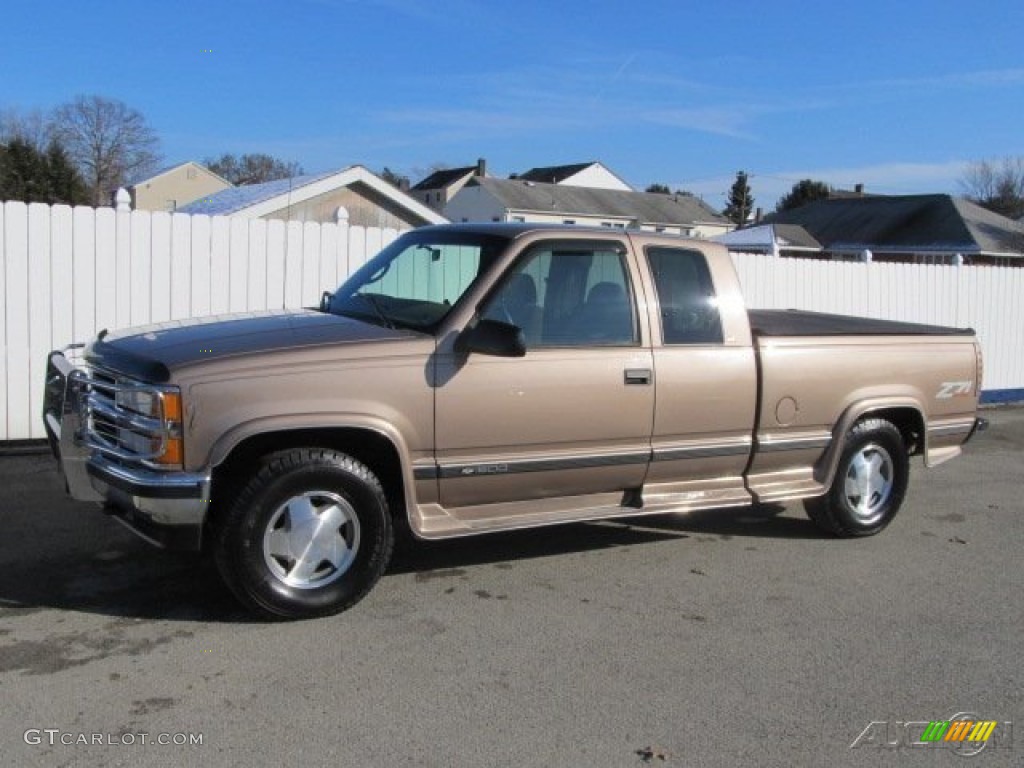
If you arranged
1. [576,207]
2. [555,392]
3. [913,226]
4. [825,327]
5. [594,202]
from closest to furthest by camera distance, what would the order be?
[555,392], [825,327], [913,226], [576,207], [594,202]

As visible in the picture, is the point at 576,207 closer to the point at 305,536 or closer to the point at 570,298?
the point at 570,298

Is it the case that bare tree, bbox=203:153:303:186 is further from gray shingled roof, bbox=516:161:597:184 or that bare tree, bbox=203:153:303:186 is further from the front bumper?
the front bumper

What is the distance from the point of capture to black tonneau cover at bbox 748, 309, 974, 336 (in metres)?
6.29

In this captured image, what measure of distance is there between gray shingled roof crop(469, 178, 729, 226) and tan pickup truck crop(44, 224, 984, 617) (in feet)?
166

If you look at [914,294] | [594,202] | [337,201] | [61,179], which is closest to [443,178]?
[594,202]

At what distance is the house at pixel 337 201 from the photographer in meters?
23.0

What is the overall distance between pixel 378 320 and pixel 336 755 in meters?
2.45

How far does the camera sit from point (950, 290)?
13.8 meters

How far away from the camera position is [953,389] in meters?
6.93

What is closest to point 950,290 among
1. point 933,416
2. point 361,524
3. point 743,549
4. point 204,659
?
point 933,416

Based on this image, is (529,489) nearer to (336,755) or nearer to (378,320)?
(378,320)

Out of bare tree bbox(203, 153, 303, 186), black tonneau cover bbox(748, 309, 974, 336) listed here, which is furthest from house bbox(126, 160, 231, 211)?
black tonneau cover bbox(748, 309, 974, 336)

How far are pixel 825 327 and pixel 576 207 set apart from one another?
52.7 meters

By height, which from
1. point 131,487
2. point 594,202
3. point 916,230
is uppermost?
point 594,202
